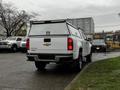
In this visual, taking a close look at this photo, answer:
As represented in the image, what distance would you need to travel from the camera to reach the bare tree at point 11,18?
3841cm

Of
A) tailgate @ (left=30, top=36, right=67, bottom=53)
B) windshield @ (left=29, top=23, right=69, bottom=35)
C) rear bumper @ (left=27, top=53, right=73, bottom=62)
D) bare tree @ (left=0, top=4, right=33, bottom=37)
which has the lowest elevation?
rear bumper @ (left=27, top=53, right=73, bottom=62)

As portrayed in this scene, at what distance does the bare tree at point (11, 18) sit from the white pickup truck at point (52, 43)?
102 ft

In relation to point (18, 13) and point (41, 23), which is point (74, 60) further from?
point (18, 13)

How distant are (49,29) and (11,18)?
3226cm

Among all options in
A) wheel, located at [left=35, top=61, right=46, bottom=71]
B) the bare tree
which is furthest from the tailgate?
the bare tree

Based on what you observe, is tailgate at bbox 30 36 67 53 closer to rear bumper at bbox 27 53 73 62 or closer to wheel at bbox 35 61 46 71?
rear bumper at bbox 27 53 73 62

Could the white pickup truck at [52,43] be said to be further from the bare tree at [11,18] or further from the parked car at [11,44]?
the bare tree at [11,18]

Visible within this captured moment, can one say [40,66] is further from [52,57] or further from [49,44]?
[49,44]

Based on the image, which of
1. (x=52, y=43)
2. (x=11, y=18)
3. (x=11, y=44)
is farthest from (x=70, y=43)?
(x=11, y=18)

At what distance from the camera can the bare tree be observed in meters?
38.4

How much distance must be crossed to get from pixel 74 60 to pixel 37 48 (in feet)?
5.23

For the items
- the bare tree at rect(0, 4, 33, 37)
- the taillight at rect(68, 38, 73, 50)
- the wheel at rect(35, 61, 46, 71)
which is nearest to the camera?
the taillight at rect(68, 38, 73, 50)

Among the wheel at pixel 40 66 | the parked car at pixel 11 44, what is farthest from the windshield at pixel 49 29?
the parked car at pixel 11 44

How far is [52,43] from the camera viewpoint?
8.31 meters
